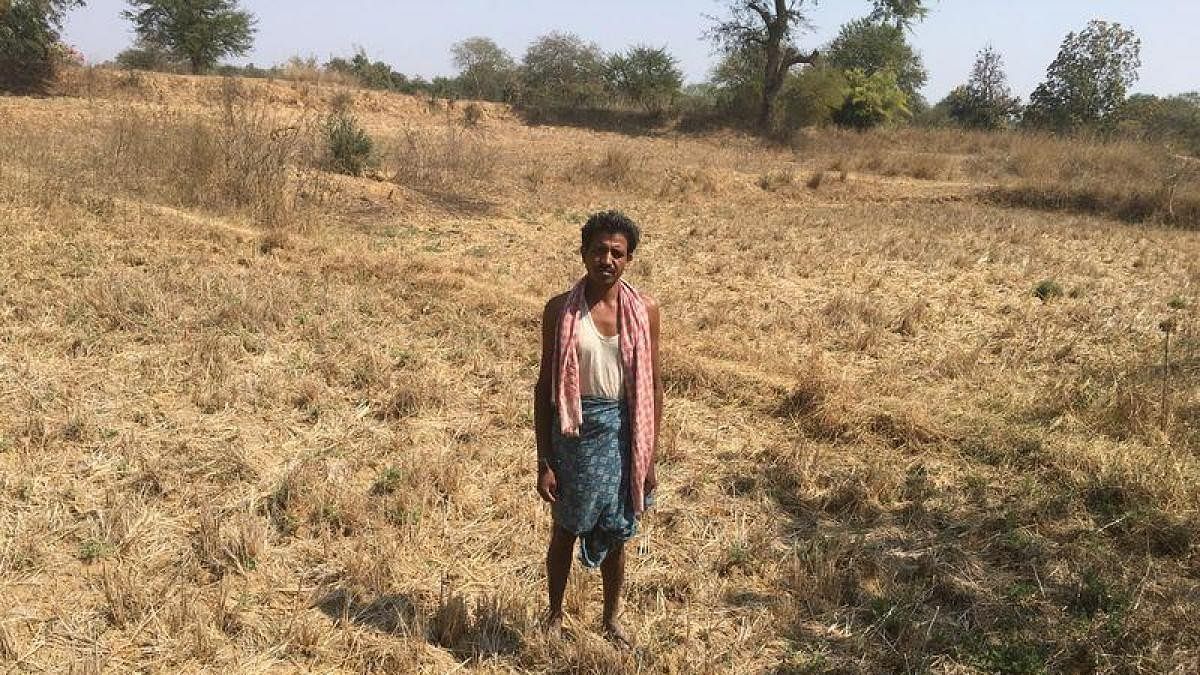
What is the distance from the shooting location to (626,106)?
29.0 metres

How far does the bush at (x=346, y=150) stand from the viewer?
480 inches

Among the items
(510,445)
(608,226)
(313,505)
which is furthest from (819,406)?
(313,505)

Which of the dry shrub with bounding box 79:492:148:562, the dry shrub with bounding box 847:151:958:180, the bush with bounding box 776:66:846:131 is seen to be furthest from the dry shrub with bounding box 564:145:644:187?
the bush with bounding box 776:66:846:131

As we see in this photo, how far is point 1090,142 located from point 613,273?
21.8m

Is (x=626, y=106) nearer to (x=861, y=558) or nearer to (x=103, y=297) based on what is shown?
(x=103, y=297)

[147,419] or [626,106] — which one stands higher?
[626,106]

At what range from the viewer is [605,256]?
2.35 m

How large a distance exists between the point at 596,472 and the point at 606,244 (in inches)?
30.2

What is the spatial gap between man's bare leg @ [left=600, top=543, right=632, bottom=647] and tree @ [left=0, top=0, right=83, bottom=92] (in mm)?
21884

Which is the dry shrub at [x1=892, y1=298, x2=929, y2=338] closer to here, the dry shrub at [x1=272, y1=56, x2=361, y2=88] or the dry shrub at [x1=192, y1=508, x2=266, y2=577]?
the dry shrub at [x1=192, y1=508, x2=266, y2=577]

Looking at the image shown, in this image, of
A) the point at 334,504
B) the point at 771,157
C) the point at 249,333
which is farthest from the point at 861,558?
the point at 771,157

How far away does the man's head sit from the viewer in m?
2.34

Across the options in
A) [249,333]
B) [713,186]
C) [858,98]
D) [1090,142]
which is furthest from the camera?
[858,98]

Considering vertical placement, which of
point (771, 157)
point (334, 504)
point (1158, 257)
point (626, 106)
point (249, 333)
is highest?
point (626, 106)
